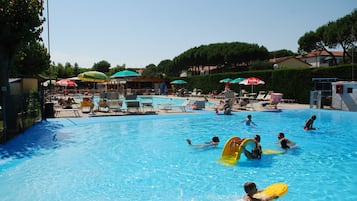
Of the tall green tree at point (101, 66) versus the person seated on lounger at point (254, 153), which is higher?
the tall green tree at point (101, 66)

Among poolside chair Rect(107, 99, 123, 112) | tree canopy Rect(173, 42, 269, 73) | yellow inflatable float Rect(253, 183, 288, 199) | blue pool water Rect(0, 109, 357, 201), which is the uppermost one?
tree canopy Rect(173, 42, 269, 73)

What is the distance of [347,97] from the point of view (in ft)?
57.5

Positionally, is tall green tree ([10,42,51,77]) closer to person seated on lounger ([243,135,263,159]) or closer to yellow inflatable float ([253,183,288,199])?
person seated on lounger ([243,135,263,159])

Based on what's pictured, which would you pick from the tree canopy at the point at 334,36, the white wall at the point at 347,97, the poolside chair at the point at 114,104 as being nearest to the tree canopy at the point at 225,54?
the tree canopy at the point at 334,36

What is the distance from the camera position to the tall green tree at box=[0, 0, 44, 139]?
9.40 meters

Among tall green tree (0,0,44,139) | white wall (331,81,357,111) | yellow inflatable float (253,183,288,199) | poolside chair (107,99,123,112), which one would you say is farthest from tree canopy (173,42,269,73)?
yellow inflatable float (253,183,288,199)

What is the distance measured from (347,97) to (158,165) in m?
14.6

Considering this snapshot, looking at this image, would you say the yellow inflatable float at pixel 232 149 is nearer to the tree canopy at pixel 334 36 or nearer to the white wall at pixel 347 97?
the white wall at pixel 347 97

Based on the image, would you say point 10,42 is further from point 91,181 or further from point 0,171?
point 91,181

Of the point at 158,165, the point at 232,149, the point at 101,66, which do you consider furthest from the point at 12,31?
the point at 101,66

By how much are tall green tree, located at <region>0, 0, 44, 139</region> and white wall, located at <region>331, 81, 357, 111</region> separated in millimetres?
16160

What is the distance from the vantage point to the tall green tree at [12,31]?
9.40 m

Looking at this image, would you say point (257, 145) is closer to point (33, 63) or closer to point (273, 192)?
point (273, 192)

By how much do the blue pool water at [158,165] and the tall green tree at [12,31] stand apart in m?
1.37
